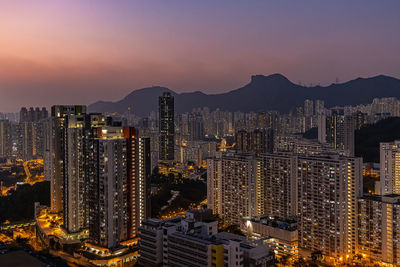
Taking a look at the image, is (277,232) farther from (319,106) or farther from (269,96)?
(269,96)

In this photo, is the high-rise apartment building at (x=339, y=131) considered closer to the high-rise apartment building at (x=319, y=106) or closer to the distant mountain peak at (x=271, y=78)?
the high-rise apartment building at (x=319, y=106)

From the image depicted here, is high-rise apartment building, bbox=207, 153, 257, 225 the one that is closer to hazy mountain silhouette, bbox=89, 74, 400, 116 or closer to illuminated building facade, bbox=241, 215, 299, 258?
illuminated building facade, bbox=241, 215, 299, 258

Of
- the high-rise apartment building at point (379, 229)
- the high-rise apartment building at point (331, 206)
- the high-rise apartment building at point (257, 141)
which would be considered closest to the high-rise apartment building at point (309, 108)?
the high-rise apartment building at point (257, 141)

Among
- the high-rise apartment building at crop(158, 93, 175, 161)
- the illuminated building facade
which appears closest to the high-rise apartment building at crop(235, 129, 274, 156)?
the high-rise apartment building at crop(158, 93, 175, 161)

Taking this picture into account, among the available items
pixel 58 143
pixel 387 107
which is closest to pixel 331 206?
pixel 58 143

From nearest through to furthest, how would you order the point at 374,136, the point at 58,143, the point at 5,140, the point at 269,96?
1. the point at 58,143
2. the point at 374,136
3. the point at 5,140
4. the point at 269,96

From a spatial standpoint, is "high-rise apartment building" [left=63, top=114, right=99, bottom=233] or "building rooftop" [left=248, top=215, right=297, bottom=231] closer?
"building rooftop" [left=248, top=215, right=297, bottom=231]
